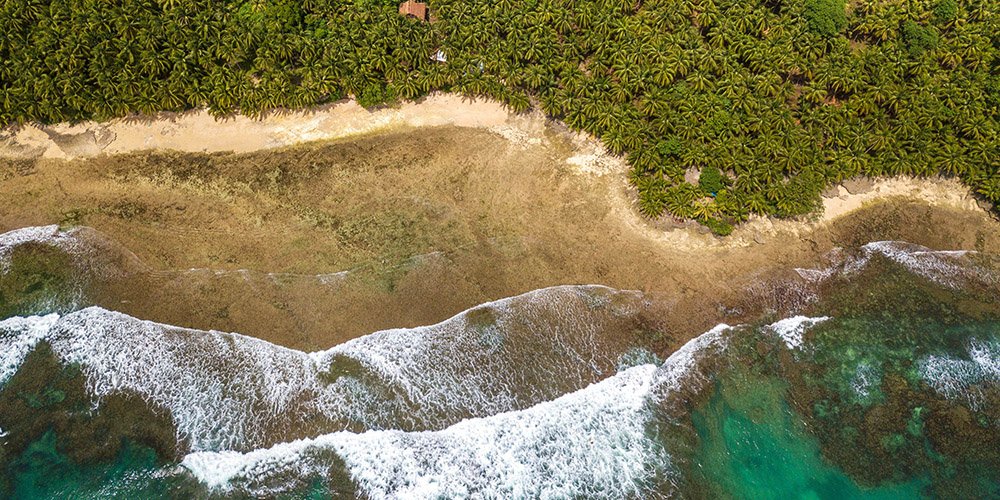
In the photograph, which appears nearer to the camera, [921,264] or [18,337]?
[18,337]

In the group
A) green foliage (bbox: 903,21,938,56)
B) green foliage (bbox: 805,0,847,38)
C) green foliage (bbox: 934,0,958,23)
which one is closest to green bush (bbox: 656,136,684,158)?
green foliage (bbox: 805,0,847,38)

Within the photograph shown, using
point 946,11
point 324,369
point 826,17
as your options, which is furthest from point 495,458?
point 946,11

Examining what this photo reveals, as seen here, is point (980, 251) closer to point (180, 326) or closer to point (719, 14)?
point (719, 14)

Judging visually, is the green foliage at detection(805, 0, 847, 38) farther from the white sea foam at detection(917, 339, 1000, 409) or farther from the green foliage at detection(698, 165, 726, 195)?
the white sea foam at detection(917, 339, 1000, 409)

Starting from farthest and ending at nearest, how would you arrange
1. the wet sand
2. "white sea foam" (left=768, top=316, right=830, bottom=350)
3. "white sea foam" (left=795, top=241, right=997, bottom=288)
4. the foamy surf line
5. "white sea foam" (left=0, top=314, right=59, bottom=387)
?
1. "white sea foam" (left=795, top=241, right=997, bottom=288)
2. "white sea foam" (left=768, top=316, right=830, bottom=350)
3. the wet sand
4. "white sea foam" (left=0, top=314, right=59, bottom=387)
5. the foamy surf line

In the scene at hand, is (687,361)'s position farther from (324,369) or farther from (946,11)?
(946,11)
